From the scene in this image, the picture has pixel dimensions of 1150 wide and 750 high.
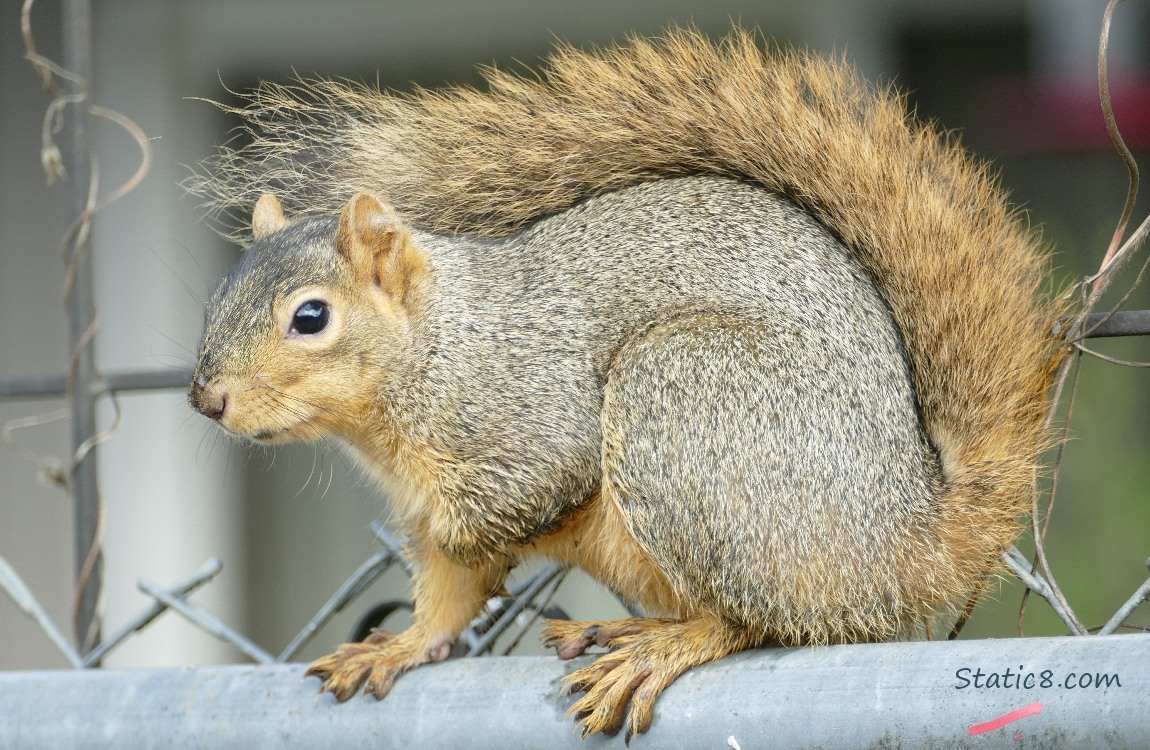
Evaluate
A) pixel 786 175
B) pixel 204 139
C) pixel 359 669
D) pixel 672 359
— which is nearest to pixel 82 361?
pixel 359 669

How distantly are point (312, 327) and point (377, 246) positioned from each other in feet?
0.35

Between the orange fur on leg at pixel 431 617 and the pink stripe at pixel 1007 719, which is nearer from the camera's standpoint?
the pink stripe at pixel 1007 719

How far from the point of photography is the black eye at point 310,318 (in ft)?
4.21

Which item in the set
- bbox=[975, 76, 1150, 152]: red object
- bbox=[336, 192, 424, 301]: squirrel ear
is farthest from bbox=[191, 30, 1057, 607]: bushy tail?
bbox=[975, 76, 1150, 152]: red object

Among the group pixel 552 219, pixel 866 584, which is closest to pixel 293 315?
pixel 552 219

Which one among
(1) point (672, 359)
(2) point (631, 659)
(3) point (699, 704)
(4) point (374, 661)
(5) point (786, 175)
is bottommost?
(4) point (374, 661)

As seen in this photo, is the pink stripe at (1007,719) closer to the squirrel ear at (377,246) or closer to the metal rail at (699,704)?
the metal rail at (699,704)

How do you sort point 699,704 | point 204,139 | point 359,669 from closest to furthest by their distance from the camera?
point 699,704
point 359,669
point 204,139

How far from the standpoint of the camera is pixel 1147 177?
303 centimetres

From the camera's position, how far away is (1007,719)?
78 cm

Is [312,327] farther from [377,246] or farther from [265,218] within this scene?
[265,218]

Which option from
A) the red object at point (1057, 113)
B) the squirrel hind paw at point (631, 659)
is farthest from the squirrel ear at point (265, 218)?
the red object at point (1057, 113)

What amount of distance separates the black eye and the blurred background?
188 centimetres

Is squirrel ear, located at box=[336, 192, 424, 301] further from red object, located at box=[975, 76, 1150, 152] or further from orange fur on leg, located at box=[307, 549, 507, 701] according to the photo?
red object, located at box=[975, 76, 1150, 152]
